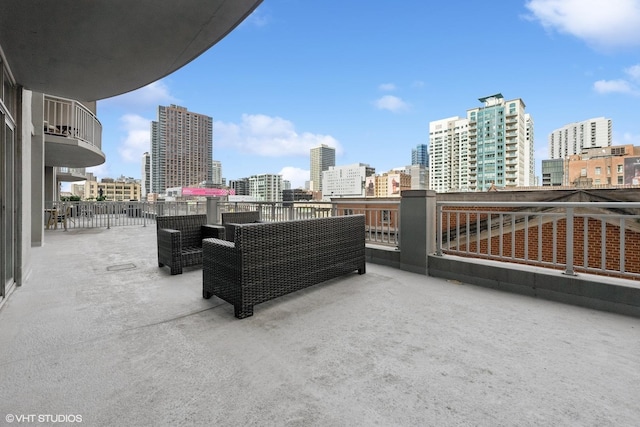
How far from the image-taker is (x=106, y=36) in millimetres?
2785

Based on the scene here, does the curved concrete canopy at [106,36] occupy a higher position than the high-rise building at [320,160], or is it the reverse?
the high-rise building at [320,160]

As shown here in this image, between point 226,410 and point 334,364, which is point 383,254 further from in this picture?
point 226,410

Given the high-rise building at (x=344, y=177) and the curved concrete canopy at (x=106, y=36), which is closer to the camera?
the curved concrete canopy at (x=106, y=36)

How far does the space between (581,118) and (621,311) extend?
118447 millimetres

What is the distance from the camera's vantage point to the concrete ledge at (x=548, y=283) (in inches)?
107

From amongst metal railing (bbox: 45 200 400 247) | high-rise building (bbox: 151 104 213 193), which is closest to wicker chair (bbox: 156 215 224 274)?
metal railing (bbox: 45 200 400 247)

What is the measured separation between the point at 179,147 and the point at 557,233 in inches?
2339

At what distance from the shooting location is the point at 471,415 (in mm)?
1428

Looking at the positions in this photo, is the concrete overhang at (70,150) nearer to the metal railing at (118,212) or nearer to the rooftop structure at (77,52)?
the metal railing at (118,212)

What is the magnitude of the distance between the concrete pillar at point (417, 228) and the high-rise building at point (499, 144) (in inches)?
3205

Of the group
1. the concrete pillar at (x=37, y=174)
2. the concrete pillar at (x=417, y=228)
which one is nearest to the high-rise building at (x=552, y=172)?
the concrete pillar at (x=417, y=228)

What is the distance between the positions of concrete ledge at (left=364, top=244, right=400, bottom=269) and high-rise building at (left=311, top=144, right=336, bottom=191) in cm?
7463

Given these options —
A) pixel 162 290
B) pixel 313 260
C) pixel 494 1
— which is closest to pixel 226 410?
pixel 313 260

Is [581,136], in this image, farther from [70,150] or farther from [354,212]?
[70,150]
